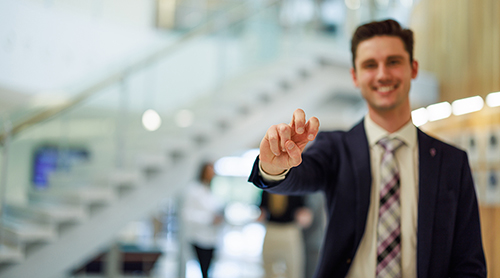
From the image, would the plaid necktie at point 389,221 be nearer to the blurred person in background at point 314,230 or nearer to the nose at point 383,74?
the nose at point 383,74

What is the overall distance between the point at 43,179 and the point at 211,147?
74.7 inches

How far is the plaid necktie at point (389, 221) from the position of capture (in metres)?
1.14

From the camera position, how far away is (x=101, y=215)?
3973 mm

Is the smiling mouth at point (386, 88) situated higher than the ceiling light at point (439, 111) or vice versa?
the ceiling light at point (439, 111)

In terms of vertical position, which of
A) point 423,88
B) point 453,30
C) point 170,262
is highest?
point 453,30

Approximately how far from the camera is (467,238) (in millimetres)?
1164

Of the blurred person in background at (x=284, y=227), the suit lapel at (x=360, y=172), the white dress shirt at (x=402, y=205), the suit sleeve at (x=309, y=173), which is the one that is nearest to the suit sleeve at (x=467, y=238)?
the white dress shirt at (x=402, y=205)

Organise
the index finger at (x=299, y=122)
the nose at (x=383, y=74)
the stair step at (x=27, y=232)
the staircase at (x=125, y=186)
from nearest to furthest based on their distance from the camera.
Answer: the index finger at (x=299, y=122), the nose at (x=383, y=74), the stair step at (x=27, y=232), the staircase at (x=125, y=186)

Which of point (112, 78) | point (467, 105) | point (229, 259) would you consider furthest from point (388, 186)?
point (229, 259)

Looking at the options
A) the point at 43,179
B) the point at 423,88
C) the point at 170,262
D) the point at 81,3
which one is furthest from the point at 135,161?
the point at 423,88

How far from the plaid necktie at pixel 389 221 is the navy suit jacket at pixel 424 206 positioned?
5cm

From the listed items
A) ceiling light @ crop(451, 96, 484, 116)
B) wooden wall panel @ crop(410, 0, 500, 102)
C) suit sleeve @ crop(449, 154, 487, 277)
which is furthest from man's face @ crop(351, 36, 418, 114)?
ceiling light @ crop(451, 96, 484, 116)

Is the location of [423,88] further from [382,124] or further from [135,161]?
[382,124]

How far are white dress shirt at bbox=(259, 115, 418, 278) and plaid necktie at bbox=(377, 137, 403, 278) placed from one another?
13mm
